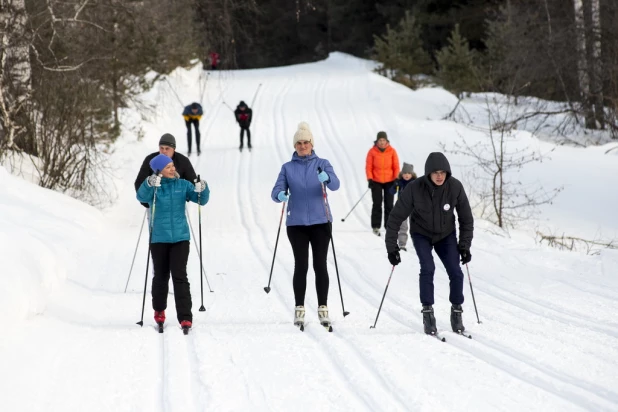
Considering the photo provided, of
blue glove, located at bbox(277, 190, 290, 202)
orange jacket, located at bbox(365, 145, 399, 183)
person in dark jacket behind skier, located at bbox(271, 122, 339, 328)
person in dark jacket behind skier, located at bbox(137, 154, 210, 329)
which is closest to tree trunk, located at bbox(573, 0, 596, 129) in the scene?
orange jacket, located at bbox(365, 145, 399, 183)

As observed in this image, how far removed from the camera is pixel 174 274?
7223mm

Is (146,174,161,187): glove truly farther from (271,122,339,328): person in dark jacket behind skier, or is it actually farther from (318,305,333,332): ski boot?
(318,305,333,332): ski boot

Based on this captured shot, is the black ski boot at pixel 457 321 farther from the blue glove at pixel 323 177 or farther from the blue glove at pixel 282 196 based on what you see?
the blue glove at pixel 282 196

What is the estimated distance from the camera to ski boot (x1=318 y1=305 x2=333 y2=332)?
23.9 ft

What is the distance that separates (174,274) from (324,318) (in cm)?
147

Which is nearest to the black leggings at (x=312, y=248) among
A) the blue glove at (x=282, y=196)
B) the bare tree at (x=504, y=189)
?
the blue glove at (x=282, y=196)

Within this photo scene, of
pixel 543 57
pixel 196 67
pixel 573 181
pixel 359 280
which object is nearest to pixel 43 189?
pixel 359 280

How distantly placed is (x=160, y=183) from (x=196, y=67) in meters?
30.5

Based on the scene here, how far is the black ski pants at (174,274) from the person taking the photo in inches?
285

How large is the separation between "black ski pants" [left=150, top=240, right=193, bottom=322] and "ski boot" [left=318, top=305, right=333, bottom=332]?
122cm

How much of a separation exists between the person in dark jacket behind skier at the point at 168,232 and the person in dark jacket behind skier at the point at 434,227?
190 cm

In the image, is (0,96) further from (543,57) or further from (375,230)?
(543,57)

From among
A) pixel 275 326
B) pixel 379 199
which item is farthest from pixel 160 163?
pixel 379 199

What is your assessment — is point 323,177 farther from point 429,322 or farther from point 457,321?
point 457,321
